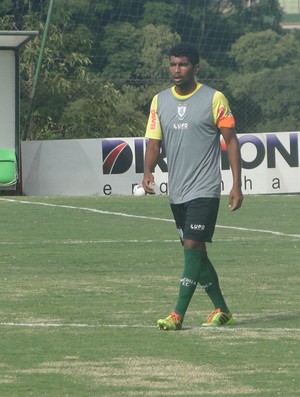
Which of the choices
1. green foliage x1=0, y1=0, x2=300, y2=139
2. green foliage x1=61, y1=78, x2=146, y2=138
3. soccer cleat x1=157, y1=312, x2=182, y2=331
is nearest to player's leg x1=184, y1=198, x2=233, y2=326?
soccer cleat x1=157, y1=312, x2=182, y2=331

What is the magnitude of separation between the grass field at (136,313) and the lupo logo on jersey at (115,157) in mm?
8560

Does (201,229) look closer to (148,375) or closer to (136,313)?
(136,313)

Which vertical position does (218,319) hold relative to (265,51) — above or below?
above

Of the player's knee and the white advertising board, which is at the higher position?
the player's knee

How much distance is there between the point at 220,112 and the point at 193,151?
34 cm

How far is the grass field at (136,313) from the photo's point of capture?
26.6ft

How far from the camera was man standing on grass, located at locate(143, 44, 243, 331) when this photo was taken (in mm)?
10203

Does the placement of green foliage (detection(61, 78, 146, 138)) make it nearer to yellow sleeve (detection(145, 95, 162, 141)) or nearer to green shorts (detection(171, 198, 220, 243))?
yellow sleeve (detection(145, 95, 162, 141))

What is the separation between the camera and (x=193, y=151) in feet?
33.6

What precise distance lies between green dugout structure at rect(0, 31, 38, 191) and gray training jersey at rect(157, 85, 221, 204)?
19.6 meters

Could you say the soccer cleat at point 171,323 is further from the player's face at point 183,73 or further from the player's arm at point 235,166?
the player's face at point 183,73

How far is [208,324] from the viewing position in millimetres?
10375

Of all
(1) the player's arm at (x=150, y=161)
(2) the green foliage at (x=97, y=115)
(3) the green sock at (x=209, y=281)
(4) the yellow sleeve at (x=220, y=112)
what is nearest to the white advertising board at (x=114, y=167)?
(2) the green foliage at (x=97, y=115)

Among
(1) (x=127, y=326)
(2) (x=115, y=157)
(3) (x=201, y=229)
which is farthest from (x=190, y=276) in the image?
(2) (x=115, y=157)
